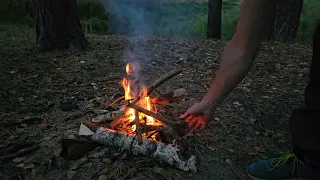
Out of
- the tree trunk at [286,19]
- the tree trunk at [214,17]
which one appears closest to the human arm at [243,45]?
the tree trunk at [286,19]

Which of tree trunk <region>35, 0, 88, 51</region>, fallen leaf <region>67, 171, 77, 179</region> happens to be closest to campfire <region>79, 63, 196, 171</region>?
fallen leaf <region>67, 171, 77, 179</region>

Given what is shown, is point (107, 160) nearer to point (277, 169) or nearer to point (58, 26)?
point (277, 169)

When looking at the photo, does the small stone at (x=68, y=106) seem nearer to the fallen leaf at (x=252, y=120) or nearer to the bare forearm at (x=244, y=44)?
the fallen leaf at (x=252, y=120)

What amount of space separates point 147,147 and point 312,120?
1.14 metres

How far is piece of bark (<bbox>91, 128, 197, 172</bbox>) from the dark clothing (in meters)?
0.79

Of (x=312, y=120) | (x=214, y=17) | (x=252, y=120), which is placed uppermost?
(x=214, y=17)

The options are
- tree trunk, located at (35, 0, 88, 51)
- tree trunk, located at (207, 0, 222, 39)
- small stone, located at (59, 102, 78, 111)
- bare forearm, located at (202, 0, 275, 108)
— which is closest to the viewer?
bare forearm, located at (202, 0, 275, 108)

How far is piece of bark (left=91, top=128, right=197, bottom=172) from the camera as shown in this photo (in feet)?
7.42

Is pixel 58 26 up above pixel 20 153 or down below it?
above

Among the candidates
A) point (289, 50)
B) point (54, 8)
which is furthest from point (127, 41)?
point (289, 50)

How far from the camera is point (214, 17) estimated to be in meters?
8.10

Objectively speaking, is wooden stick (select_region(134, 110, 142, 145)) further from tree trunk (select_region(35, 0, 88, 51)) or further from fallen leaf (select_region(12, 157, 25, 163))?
tree trunk (select_region(35, 0, 88, 51))

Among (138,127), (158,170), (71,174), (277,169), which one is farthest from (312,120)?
(71,174)

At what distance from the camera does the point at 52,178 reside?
87.8 inches
